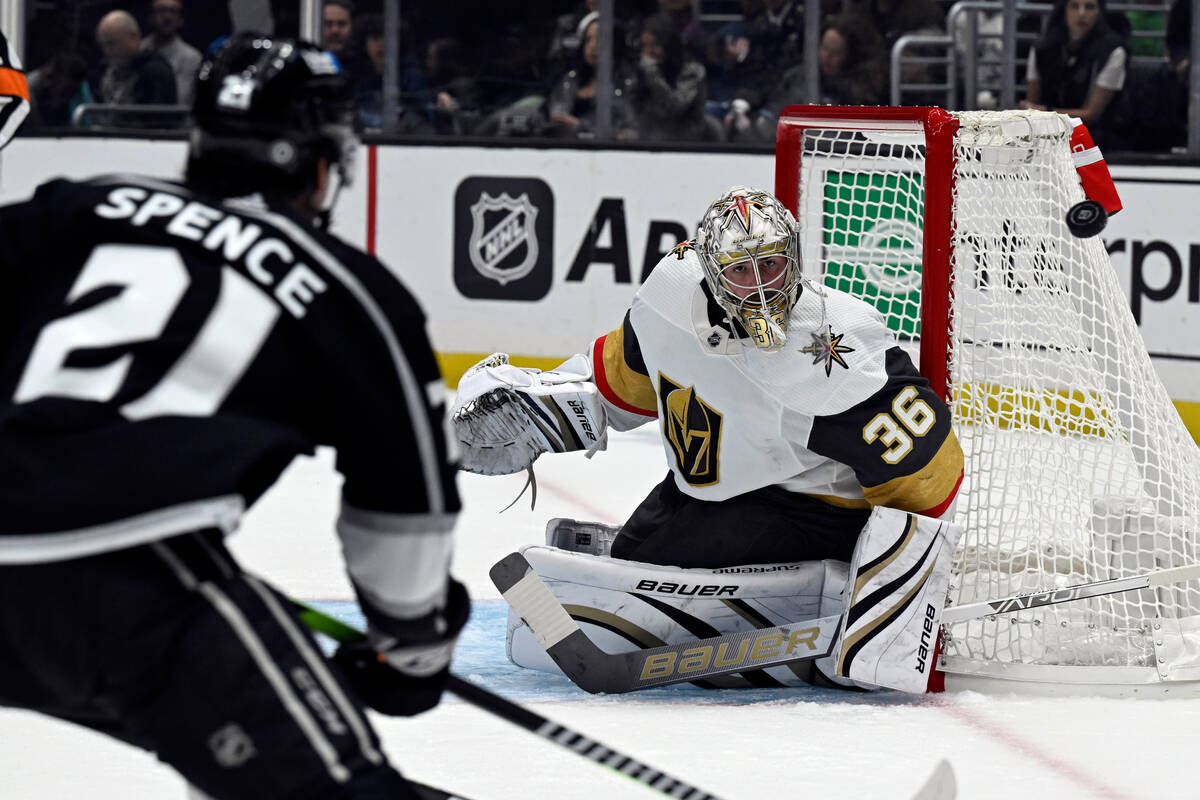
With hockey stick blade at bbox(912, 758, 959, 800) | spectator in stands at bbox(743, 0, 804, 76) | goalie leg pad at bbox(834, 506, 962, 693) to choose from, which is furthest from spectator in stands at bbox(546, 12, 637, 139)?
hockey stick blade at bbox(912, 758, 959, 800)

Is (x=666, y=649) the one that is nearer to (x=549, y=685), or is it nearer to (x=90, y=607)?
(x=549, y=685)

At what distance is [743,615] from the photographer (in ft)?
8.71

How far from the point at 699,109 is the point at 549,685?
3.54m

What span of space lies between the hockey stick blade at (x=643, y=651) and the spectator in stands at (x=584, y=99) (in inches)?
138

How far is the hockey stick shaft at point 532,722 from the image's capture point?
1475 millimetres

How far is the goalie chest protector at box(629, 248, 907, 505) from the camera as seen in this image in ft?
8.29

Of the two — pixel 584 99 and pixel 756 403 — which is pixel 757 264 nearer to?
pixel 756 403

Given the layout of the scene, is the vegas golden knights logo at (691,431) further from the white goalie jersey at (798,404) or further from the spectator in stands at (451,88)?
the spectator in stands at (451,88)

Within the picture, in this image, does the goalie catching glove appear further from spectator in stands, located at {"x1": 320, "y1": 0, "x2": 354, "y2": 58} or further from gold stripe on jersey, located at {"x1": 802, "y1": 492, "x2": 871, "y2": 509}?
spectator in stands, located at {"x1": 320, "y1": 0, "x2": 354, "y2": 58}

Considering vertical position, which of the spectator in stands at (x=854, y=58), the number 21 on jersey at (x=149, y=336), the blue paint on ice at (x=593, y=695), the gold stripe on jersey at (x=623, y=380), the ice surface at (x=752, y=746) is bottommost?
the blue paint on ice at (x=593, y=695)

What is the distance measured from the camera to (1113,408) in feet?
9.36

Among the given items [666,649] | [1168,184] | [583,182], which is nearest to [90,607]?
[666,649]

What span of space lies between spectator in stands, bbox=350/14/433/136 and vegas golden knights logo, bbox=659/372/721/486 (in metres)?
3.65

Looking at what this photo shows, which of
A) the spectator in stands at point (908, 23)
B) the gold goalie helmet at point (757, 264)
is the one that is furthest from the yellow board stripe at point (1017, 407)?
the spectator in stands at point (908, 23)
